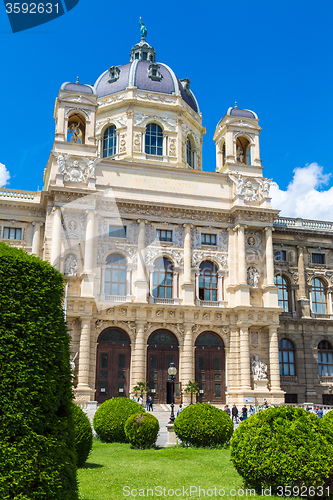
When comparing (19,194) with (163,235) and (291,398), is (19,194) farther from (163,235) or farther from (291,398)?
(291,398)

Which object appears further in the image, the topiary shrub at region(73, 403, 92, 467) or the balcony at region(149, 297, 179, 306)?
the balcony at region(149, 297, 179, 306)

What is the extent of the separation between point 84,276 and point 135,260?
14.5 feet

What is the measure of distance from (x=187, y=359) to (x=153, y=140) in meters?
20.4

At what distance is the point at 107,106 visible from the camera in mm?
48281

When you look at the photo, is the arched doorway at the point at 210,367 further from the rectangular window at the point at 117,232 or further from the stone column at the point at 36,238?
the stone column at the point at 36,238

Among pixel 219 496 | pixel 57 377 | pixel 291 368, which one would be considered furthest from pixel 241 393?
pixel 57 377

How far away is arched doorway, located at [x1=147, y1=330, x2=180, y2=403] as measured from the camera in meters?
37.6

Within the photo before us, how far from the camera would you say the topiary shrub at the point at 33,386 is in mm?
7090

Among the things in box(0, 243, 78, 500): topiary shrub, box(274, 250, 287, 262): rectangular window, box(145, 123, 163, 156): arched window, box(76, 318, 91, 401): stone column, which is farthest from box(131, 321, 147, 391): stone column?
box(0, 243, 78, 500): topiary shrub

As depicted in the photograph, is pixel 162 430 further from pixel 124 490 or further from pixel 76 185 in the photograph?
pixel 76 185

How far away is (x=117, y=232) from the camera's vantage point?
3978cm

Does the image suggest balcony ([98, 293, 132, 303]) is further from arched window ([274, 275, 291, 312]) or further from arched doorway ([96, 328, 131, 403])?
arched window ([274, 275, 291, 312])

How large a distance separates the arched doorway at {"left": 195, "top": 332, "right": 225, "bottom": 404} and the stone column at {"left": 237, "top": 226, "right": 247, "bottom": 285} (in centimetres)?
476

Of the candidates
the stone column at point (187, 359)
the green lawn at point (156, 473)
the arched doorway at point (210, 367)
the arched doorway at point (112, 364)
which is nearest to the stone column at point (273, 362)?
the arched doorway at point (210, 367)
